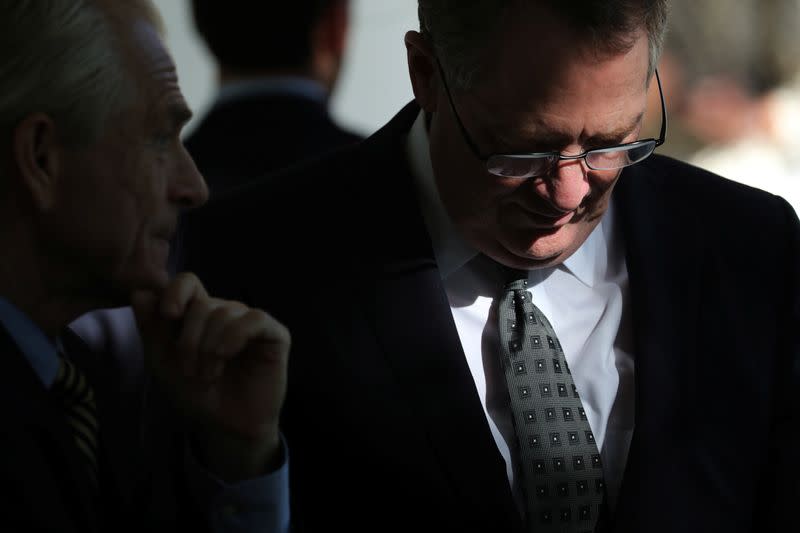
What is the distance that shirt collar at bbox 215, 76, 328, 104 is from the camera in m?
3.11

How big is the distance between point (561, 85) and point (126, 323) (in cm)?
77

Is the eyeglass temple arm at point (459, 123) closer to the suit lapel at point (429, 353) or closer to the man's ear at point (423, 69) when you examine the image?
the man's ear at point (423, 69)

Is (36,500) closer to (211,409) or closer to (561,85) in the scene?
(211,409)

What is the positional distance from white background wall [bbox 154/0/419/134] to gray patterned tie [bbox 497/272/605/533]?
4390 millimetres

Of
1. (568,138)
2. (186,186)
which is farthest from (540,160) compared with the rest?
(186,186)

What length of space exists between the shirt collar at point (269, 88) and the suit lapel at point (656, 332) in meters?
Result: 1.24

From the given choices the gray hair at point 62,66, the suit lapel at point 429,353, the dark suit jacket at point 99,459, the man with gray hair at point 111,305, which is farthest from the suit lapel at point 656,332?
the gray hair at point 62,66

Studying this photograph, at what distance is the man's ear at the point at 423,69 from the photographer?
193 cm

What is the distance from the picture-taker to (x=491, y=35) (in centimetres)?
177

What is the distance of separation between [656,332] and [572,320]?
150mm

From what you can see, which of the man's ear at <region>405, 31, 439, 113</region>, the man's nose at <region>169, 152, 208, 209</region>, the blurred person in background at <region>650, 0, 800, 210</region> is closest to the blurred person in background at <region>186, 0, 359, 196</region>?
the man's ear at <region>405, 31, 439, 113</region>

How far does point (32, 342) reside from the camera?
1.55 metres

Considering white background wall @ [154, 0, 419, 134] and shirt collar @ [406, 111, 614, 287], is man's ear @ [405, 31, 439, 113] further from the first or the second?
white background wall @ [154, 0, 419, 134]

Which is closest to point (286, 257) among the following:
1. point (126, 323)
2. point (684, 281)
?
point (126, 323)
